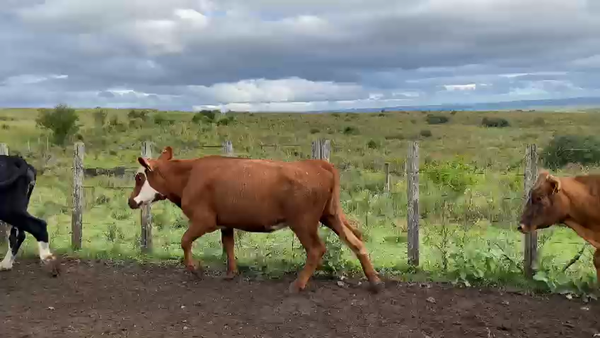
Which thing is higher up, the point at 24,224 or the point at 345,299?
the point at 24,224

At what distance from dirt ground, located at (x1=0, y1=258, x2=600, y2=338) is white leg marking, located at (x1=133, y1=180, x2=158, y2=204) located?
102 centimetres

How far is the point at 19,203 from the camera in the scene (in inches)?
318

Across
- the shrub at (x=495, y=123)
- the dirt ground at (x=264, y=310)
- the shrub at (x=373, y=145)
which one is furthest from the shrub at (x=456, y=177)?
the shrub at (x=495, y=123)

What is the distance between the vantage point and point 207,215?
25.0ft

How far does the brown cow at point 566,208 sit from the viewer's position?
22.5 ft

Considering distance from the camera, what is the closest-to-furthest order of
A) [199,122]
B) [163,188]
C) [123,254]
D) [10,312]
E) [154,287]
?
[10,312]
[154,287]
[163,188]
[123,254]
[199,122]

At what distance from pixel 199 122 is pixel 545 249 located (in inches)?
1753

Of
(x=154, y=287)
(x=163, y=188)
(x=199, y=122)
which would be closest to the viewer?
(x=154, y=287)

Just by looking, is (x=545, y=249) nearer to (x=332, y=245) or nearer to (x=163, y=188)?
(x=332, y=245)

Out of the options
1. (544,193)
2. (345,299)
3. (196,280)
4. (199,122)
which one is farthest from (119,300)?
(199,122)

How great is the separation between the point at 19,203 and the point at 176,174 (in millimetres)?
2021

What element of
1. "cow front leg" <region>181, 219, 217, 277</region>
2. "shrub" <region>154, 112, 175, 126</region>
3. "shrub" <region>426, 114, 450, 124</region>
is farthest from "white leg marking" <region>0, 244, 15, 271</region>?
"shrub" <region>426, 114, 450, 124</region>

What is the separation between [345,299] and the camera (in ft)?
22.8

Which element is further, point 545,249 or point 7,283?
point 545,249
